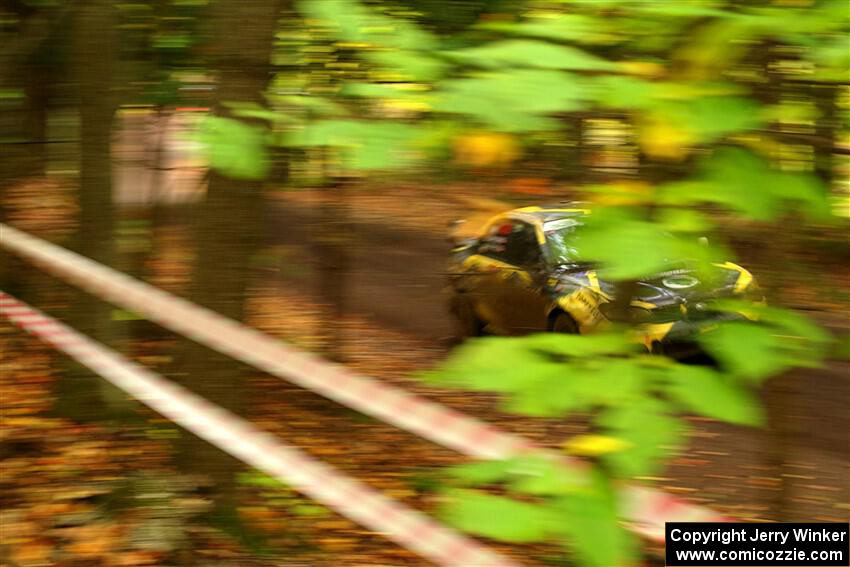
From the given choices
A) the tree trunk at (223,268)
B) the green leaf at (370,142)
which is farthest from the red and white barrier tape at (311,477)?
the green leaf at (370,142)

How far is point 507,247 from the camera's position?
9.61 meters

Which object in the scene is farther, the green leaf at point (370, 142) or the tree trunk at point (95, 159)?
the tree trunk at point (95, 159)

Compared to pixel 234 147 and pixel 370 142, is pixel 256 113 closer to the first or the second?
pixel 234 147

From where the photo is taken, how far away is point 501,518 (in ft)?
5.98

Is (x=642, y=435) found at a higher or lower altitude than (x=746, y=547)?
higher

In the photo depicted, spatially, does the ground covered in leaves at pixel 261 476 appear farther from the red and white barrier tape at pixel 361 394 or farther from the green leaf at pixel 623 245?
the green leaf at pixel 623 245

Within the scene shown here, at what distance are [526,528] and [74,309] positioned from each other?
569 centimetres

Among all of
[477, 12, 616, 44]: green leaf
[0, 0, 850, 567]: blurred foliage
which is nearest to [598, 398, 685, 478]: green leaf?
[0, 0, 850, 567]: blurred foliage

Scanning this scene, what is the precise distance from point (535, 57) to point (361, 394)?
138 centimetres

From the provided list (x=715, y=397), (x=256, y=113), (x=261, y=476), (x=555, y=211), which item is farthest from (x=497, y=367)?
(x=261, y=476)

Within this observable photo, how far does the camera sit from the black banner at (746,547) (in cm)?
227

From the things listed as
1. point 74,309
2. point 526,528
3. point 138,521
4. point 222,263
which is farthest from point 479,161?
point 74,309

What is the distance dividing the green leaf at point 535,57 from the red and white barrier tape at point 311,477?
101cm

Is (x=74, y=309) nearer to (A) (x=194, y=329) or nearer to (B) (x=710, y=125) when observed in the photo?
(A) (x=194, y=329)
